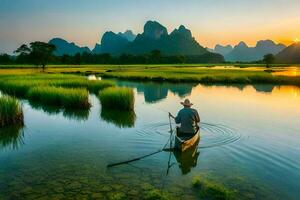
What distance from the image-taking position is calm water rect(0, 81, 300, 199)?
9.84 metres

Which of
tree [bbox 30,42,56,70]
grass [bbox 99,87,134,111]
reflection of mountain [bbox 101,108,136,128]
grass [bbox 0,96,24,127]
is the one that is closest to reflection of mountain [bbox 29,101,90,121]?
reflection of mountain [bbox 101,108,136,128]

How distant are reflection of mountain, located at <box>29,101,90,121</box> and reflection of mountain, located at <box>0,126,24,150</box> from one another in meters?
4.15

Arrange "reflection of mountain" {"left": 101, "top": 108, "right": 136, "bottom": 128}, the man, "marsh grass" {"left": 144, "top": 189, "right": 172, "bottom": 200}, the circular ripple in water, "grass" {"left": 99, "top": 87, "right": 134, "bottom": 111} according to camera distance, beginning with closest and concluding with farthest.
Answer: "marsh grass" {"left": 144, "top": 189, "right": 172, "bottom": 200} < the man < the circular ripple in water < "reflection of mountain" {"left": 101, "top": 108, "right": 136, "bottom": 128} < "grass" {"left": 99, "top": 87, "right": 134, "bottom": 111}

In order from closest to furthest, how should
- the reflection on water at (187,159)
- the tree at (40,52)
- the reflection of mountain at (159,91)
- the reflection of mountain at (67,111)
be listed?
the reflection on water at (187,159) → the reflection of mountain at (67,111) → the reflection of mountain at (159,91) → the tree at (40,52)

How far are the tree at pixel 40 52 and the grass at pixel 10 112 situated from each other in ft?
202

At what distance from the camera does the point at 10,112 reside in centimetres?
1864

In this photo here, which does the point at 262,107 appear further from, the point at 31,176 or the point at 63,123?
the point at 31,176

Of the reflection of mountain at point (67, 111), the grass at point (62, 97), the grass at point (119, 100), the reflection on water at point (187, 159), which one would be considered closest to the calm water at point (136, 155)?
the reflection on water at point (187, 159)

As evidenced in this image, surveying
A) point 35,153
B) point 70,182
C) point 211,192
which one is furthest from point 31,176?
point 211,192

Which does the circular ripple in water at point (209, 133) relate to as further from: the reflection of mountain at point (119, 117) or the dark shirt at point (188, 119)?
the reflection of mountain at point (119, 117)

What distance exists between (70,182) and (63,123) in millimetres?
10221

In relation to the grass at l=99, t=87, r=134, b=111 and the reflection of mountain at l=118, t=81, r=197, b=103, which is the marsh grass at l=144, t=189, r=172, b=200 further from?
the reflection of mountain at l=118, t=81, r=197, b=103

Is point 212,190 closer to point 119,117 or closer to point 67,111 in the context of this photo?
point 119,117

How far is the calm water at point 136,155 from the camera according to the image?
9.84 meters
